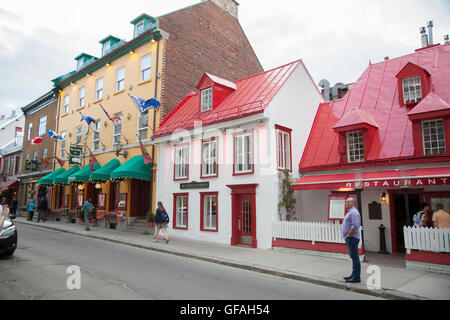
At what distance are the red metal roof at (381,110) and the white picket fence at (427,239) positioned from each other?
3632mm

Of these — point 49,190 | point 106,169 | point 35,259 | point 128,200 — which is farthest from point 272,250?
point 49,190

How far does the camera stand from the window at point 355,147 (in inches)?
523

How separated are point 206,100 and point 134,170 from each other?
17.8 ft

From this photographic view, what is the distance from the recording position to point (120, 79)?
2156 centimetres

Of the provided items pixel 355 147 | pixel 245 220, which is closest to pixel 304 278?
pixel 245 220

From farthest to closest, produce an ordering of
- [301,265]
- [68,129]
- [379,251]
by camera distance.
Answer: [68,129]
[379,251]
[301,265]

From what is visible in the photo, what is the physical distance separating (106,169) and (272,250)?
38.6ft

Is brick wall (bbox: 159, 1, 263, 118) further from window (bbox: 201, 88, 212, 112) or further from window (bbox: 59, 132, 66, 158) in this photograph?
window (bbox: 59, 132, 66, 158)

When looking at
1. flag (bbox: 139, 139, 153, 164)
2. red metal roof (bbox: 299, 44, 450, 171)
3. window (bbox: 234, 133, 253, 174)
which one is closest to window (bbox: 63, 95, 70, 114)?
flag (bbox: 139, 139, 153, 164)

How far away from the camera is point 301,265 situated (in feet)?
31.1

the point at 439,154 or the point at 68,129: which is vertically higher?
the point at 68,129

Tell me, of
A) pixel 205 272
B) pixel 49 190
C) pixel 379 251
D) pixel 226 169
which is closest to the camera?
pixel 205 272

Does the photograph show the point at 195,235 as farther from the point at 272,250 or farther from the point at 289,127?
the point at 289,127

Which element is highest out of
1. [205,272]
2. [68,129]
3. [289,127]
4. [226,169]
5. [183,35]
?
[183,35]
